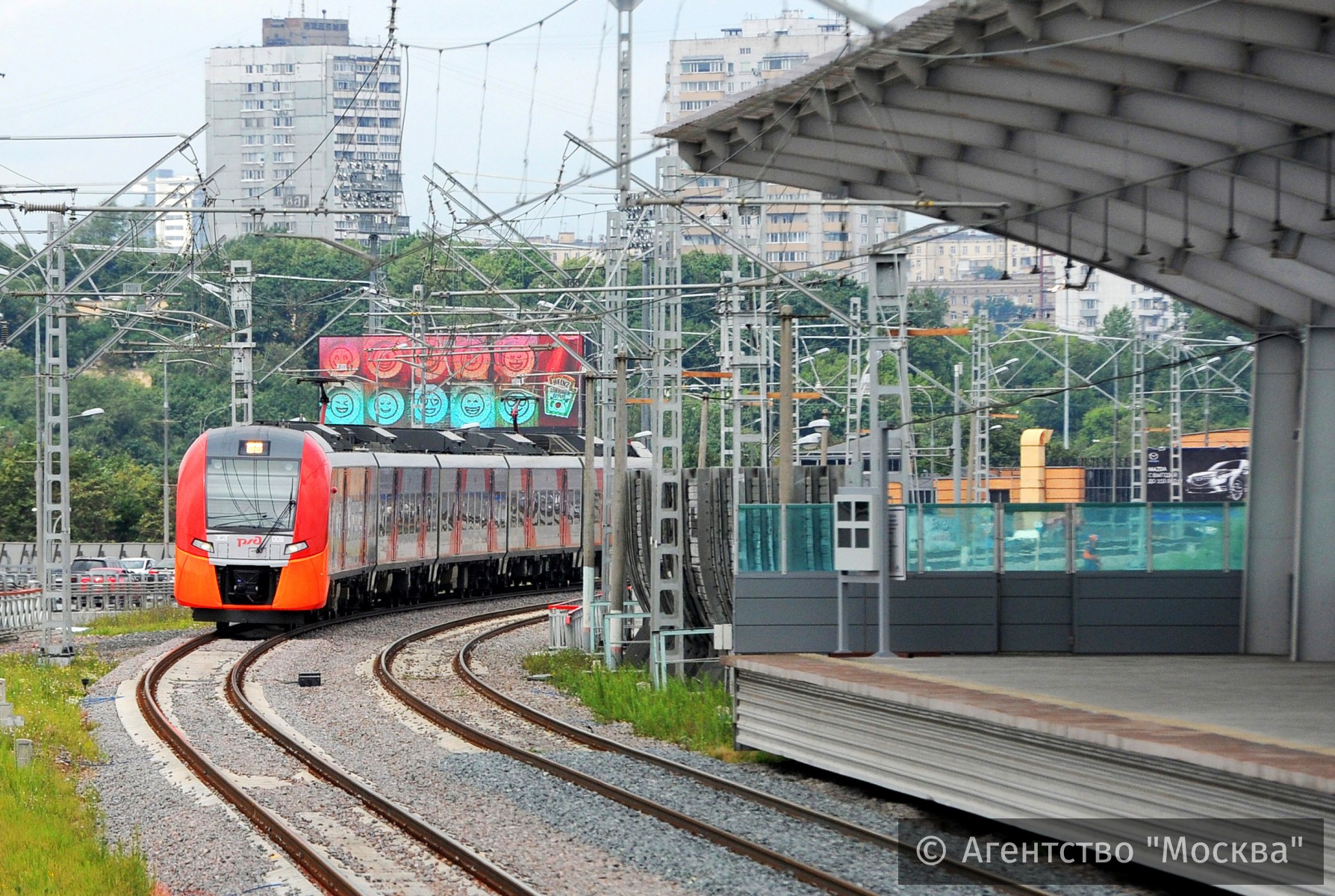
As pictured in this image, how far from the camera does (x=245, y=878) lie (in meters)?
11.1

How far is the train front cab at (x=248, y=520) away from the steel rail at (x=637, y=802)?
523cm

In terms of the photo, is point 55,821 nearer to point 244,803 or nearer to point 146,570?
point 244,803

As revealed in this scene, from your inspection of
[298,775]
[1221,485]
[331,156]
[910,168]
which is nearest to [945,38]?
[910,168]

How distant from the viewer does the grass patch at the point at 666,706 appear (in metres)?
17.0

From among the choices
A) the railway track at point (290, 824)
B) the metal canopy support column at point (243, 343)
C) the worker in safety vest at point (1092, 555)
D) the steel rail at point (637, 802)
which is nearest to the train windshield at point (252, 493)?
the metal canopy support column at point (243, 343)

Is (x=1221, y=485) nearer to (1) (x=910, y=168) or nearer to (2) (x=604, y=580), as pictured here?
(2) (x=604, y=580)

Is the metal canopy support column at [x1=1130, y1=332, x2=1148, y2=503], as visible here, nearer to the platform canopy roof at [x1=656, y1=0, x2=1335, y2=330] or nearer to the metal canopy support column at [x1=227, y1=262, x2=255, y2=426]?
the platform canopy roof at [x1=656, y1=0, x2=1335, y2=330]

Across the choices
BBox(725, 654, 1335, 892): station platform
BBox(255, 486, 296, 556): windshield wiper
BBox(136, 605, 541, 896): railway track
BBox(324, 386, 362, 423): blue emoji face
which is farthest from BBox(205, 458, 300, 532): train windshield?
BBox(324, 386, 362, 423): blue emoji face

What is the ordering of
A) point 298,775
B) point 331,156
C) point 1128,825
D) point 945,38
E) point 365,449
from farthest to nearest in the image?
point 331,156 → point 365,449 → point 298,775 → point 945,38 → point 1128,825

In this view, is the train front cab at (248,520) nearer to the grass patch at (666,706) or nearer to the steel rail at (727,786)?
the steel rail at (727,786)

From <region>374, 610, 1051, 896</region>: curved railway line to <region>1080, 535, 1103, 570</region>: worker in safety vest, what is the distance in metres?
4.41

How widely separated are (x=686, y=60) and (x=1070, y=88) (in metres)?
82.0

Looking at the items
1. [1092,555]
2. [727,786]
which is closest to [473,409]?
[1092,555]

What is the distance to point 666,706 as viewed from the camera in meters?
18.6
